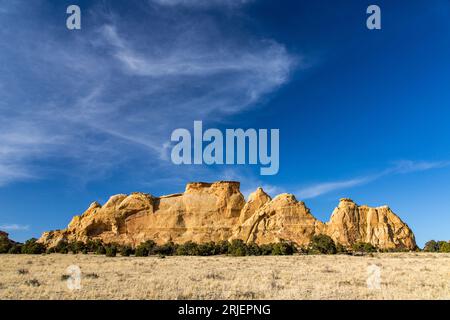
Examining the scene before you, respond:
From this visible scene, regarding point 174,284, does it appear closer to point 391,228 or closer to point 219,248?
point 219,248

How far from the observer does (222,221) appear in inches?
4134

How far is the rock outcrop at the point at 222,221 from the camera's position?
94688 mm

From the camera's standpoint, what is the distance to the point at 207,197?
363 feet

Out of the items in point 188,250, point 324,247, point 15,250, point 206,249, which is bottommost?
point 15,250

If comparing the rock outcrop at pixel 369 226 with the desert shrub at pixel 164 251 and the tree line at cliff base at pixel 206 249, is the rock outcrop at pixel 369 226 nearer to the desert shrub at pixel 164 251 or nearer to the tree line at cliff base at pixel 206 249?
the tree line at cliff base at pixel 206 249

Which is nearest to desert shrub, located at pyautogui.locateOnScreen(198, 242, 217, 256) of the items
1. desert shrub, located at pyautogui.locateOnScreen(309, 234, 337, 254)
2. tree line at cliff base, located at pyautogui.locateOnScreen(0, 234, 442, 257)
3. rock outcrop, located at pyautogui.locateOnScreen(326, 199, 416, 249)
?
tree line at cliff base, located at pyautogui.locateOnScreen(0, 234, 442, 257)

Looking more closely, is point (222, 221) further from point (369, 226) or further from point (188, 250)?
point (188, 250)

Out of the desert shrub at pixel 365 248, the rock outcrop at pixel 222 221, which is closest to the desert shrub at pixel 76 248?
the rock outcrop at pixel 222 221

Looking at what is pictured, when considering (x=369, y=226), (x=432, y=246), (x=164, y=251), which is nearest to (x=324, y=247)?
(x=164, y=251)

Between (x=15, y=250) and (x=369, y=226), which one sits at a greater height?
(x=369, y=226)

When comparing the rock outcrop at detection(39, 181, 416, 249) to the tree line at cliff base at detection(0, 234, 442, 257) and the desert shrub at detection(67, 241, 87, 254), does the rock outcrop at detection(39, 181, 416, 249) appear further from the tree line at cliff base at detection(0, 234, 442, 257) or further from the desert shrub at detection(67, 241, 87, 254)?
the tree line at cliff base at detection(0, 234, 442, 257)
